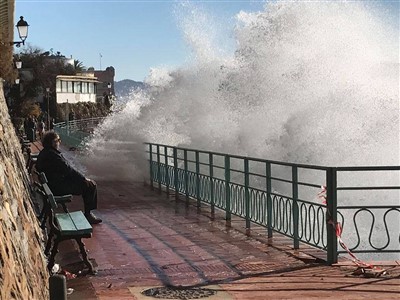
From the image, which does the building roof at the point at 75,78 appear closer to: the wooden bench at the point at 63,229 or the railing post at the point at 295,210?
the railing post at the point at 295,210

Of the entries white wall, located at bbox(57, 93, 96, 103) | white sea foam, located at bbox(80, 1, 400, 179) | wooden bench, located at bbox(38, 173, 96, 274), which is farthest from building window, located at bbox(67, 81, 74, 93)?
wooden bench, located at bbox(38, 173, 96, 274)

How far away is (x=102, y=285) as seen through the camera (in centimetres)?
683

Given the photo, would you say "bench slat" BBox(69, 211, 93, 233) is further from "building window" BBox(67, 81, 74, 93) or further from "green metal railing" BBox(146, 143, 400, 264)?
"building window" BBox(67, 81, 74, 93)

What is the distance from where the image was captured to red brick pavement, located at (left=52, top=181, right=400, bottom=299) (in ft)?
21.6

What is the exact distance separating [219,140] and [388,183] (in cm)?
738

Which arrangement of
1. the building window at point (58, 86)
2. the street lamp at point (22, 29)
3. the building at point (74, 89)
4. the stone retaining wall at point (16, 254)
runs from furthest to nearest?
1. the building at point (74, 89)
2. the building window at point (58, 86)
3. the street lamp at point (22, 29)
4. the stone retaining wall at point (16, 254)

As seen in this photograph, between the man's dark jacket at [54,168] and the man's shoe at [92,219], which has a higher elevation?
the man's dark jacket at [54,168]

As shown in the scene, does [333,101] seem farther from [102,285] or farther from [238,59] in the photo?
[102,285]

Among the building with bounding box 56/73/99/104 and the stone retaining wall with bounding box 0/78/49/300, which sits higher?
the building with bounding box 56/73/99/104

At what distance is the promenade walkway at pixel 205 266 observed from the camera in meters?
6.59

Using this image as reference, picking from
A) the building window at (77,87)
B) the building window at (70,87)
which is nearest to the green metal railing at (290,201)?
the building window at (70,87)

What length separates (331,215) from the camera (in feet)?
25.6

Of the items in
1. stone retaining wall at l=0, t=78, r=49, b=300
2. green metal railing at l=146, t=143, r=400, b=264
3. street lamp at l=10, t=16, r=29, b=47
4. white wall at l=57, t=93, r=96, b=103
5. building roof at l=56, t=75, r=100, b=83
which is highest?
building roof at l=56, t=75, r=100, b=83

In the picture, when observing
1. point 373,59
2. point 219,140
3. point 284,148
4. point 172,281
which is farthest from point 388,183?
point 172,281
